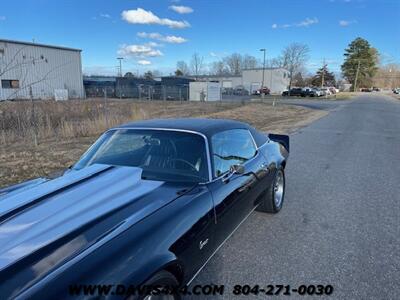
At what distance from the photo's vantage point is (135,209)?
7.01ft

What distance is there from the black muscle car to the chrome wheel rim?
1.13 feet

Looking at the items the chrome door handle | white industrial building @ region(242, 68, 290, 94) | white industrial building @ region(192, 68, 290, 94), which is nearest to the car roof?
the chrome door handle

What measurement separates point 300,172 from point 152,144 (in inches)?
161

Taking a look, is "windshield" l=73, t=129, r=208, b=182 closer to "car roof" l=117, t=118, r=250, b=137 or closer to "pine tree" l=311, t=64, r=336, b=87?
"car roof" l=117, t=118, r=250, b=137

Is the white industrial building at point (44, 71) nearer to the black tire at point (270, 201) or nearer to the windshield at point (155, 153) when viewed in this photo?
the windshield at point (155, 153)

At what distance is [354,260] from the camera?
313 centimetres

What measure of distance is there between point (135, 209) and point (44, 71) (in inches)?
1561

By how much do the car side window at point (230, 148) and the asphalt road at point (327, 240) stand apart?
0.93 metres

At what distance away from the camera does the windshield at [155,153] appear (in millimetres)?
2814

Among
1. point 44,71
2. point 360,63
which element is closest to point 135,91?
point 44,71

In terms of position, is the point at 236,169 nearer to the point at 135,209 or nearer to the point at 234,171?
the point at 234,171

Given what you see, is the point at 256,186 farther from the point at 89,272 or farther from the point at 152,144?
the point at 89,272

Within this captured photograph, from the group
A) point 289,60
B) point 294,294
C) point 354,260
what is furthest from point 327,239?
point 289,60

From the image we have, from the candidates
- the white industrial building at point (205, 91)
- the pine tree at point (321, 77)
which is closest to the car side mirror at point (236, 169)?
the white industrial building at point (205, 91)
